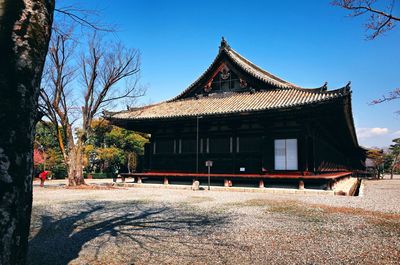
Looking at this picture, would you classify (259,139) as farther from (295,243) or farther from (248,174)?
(295,243)

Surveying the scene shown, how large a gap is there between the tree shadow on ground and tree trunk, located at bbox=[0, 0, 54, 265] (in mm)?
2243

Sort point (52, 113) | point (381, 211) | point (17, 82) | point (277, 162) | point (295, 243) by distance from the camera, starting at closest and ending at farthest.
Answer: point (17, 82) → point (295, 243) → point (381, 211) → point (277, 162) → point (52, 113)

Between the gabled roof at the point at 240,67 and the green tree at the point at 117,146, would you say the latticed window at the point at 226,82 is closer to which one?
the gabled roof at the point at 240,67

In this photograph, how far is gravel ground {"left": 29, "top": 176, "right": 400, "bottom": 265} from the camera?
4.62m

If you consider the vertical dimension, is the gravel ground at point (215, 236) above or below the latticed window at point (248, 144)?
below

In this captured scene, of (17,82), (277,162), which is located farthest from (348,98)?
(17,82)

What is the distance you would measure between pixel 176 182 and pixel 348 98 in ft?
38.8

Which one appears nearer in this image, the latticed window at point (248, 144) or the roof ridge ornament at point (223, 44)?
the latticed window at point (248, 144)

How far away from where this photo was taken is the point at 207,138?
19.9 m

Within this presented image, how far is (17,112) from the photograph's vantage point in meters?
2.60

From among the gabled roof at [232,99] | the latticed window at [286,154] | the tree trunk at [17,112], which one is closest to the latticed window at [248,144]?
the latticed window at [286,154]

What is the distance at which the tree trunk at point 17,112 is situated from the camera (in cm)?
249

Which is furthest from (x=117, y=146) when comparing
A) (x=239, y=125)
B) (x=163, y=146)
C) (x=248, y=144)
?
(x=248, y=144)

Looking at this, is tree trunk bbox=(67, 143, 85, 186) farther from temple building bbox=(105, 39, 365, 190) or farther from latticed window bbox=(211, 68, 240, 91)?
latticed window bbox=(211, 68, 240, 91)
